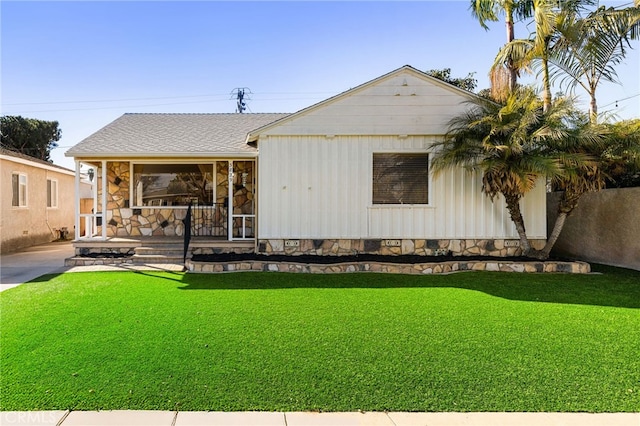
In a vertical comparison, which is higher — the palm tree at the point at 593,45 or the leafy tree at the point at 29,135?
the leafy tree at the point at 29,135

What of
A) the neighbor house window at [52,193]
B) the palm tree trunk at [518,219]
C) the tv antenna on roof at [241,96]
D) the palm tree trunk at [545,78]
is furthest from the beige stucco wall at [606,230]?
the tv antenna on roof at [241,96]

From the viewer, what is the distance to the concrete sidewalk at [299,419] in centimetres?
256

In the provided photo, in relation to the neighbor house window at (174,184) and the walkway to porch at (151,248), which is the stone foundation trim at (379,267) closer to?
the walkway to porch at (151,248)

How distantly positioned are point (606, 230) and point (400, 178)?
5225mm

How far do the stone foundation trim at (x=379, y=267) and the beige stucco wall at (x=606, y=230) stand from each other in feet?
4.38

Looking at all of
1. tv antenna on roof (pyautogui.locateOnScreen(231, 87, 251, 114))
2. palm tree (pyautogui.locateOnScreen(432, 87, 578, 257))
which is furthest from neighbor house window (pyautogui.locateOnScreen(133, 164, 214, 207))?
tv antenna on roof (pyautogui.locateOnScreen(231, 87, 251, 114))

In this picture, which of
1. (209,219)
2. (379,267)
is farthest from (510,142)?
(209,219)

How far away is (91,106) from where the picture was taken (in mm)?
28516

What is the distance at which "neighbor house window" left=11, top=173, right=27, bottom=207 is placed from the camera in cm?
1162

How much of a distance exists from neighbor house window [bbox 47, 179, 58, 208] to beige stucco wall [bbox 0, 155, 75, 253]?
0.57ft

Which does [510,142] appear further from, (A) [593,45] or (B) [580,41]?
(A) [593,45]

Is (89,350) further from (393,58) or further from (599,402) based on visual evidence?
(393,58)

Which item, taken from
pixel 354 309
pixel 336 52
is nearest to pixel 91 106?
pixel 336 52

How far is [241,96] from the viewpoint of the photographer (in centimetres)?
2622
